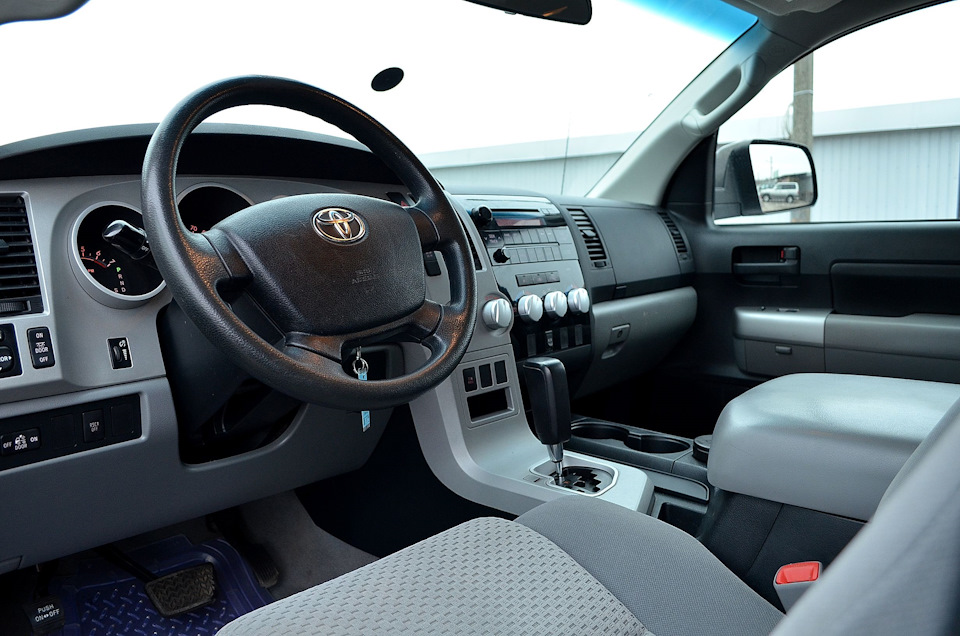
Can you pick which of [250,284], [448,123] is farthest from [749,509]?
[448,123]

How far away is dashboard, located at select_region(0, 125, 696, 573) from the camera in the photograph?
102 centimetres

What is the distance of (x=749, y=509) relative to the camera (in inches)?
43.2

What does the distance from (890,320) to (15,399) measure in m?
2.13

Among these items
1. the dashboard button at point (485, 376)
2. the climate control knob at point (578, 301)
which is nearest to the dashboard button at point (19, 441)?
the dashboard button at point (485, 376)

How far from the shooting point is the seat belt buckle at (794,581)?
2.32 ft

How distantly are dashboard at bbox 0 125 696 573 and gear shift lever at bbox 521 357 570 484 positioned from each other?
6.5 inches

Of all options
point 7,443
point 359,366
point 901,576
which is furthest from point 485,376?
point 901,576

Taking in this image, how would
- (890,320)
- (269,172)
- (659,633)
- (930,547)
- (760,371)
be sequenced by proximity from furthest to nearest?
(760,371) → (890,320) → (269,172) → (659,633) → (930,547)

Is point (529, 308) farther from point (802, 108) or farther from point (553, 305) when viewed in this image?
point (802, 108)

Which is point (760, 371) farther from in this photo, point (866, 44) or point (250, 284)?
point (250, 284)

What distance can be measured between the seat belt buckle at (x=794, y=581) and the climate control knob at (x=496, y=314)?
33.1 inches

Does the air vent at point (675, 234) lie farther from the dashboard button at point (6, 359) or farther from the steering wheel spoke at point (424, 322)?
the dashboard button at point (6, 359)

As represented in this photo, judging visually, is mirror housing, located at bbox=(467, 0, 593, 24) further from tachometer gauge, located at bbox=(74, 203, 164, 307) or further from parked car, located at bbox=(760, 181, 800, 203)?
parked car, located at bbox=(760, 181, 800, 203)

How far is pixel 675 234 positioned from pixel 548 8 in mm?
1314
